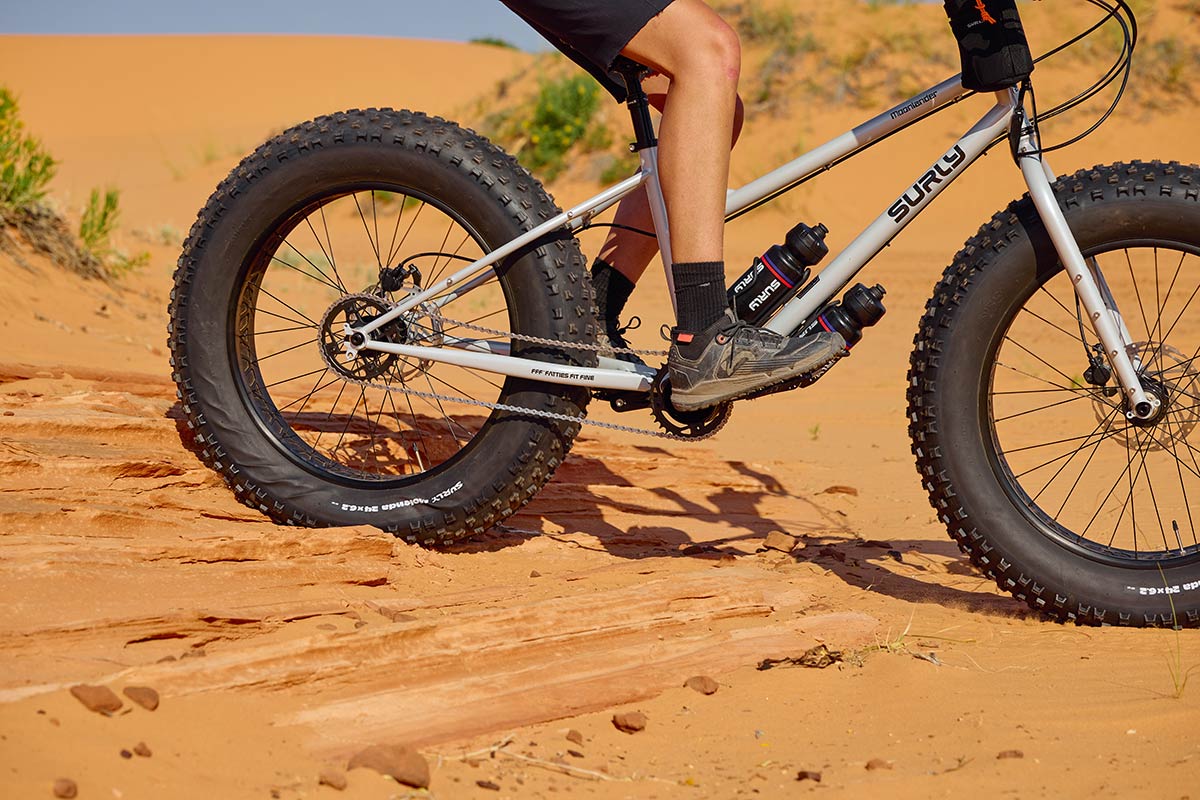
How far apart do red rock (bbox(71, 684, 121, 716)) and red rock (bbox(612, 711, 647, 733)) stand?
967 millimetres

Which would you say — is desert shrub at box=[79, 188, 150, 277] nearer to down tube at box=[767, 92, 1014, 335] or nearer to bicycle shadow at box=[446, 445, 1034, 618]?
bicycle shadow at box=[446, 445, 1034, 618]

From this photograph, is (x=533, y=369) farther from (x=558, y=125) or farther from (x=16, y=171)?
(x=558, y=125)

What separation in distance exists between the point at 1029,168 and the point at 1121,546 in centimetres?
146

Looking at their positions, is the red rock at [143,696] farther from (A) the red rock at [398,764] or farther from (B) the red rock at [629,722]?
(B) the red rock at [629,722]

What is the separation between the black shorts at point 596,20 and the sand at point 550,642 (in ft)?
4.59

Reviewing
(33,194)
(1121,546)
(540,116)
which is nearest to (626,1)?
(1121,546)

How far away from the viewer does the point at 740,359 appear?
3076mm

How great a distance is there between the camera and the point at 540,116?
15438mm

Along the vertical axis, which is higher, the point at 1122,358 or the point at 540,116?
the point at 540,116

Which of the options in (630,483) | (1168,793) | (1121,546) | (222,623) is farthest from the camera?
(630,483)

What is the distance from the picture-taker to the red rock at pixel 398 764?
207 centimetres

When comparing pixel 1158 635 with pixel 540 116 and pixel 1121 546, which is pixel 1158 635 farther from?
pixel 540 116

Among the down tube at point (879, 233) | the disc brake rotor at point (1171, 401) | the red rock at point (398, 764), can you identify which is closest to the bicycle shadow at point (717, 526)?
the disc brake rotor at point (1171, 401)

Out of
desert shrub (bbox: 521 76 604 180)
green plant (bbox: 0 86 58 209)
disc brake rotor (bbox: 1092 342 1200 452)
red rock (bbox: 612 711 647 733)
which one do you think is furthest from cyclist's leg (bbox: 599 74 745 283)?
desert shrub (bbox: 521 76 604 180)
